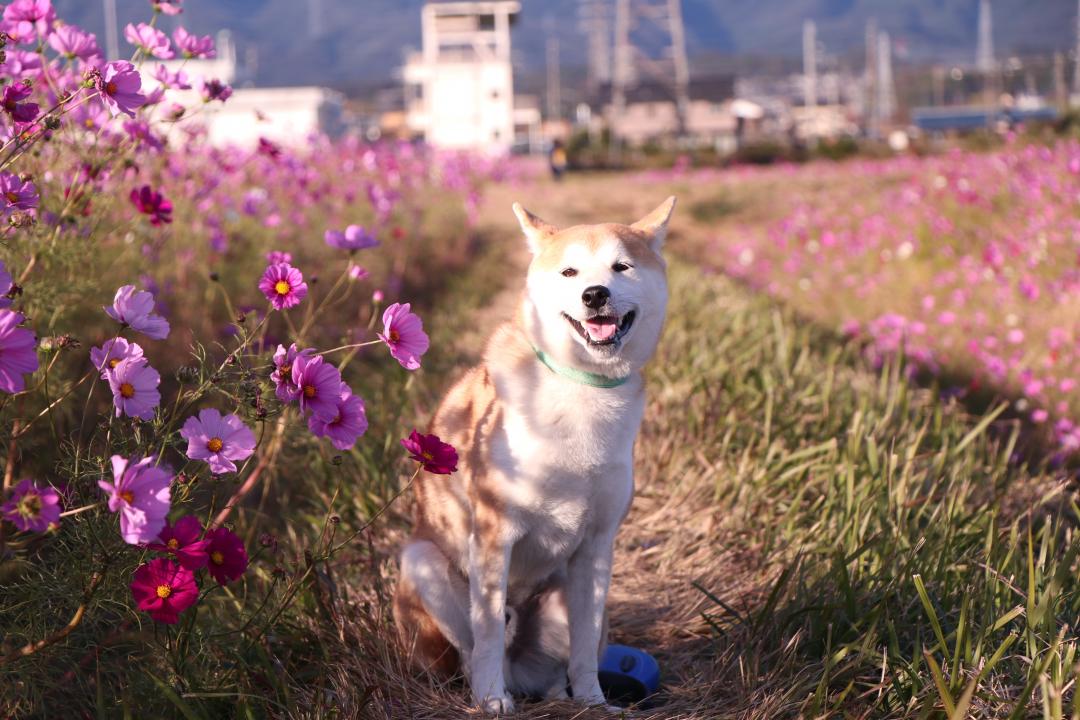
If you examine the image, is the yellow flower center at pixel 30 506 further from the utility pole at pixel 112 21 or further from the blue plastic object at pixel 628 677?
the utility pole at pixel 112 21

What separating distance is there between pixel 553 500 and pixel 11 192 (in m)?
1.38

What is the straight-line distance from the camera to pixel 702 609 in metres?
3.27

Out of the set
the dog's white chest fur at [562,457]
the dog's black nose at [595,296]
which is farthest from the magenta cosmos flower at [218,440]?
the dog's black nose at [595,296]

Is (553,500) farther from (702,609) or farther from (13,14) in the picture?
(13,14)

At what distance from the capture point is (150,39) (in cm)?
282

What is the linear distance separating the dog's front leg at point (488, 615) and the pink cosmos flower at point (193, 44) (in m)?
1.68

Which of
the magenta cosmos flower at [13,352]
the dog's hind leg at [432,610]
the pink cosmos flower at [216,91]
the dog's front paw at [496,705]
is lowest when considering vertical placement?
the dog's front paw at [496,705]

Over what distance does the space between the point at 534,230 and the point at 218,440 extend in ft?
4.06

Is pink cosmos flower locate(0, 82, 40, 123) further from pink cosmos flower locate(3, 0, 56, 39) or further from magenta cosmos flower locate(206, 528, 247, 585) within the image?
→ magenta cosmos flower locate(206, 528, 247, 585)

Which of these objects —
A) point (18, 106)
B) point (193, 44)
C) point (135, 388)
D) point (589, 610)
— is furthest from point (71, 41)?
point (589, 610)

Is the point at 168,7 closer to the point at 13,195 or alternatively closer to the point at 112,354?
the point at 13,195

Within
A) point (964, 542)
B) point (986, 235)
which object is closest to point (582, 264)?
point (964, 542)

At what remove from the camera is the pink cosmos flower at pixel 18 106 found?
198 centimetres

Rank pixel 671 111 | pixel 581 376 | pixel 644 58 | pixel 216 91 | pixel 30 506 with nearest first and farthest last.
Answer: pixel 30 506, pixel 581 376, pixel 216 91, pixel 671 111, pixel 644 58
